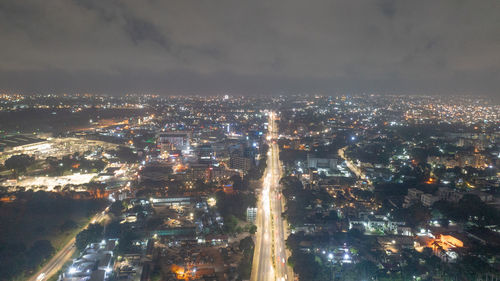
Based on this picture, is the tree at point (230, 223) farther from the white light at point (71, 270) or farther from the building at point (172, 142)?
the building at point (172, 142)

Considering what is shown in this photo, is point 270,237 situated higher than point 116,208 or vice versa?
point 116,208

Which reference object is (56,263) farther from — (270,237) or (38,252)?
(270,237)

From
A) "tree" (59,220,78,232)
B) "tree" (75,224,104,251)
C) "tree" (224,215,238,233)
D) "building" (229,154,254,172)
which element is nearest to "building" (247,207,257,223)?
"tree" (224,215,238,233)

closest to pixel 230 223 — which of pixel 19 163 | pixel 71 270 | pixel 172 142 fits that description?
pixel 71 270

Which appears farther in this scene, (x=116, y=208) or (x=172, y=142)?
(x=172, y=142)

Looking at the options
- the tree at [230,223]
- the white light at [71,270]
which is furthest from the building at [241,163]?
the white light at [71,270]

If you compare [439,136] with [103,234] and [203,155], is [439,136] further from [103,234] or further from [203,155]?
[103,234]

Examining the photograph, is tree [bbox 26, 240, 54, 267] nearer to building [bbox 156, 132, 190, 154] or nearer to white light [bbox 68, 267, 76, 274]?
white light [bbox 68, 267, 76, 274]
